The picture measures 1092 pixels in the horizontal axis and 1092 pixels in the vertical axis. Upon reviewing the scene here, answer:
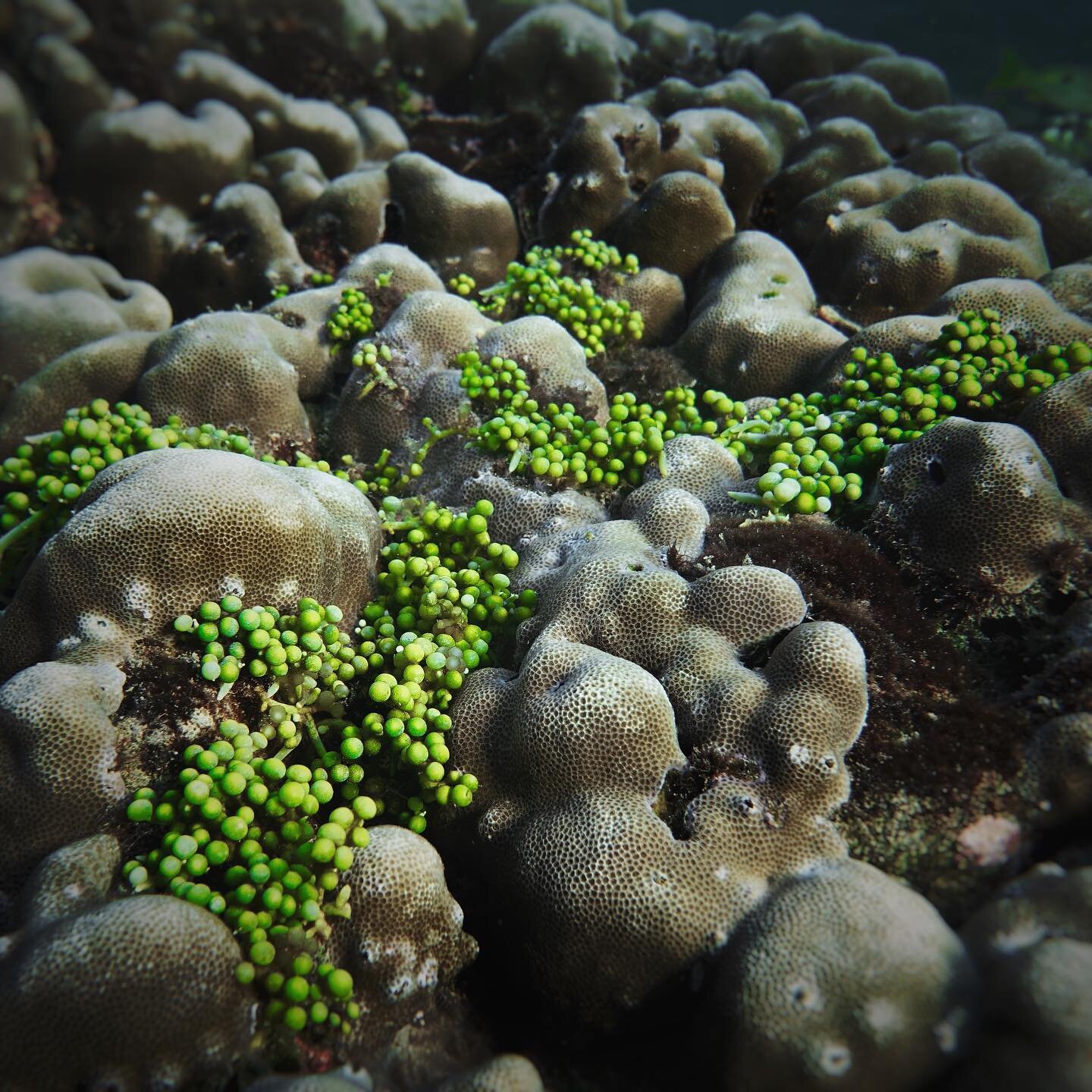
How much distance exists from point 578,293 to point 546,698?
3.97m

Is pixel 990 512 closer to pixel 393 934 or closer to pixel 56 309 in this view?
pixel 393 934

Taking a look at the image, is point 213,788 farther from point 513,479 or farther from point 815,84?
point 815,84

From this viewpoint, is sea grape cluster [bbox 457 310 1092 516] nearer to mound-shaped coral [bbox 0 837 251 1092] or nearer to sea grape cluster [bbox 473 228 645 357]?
sea grape cluster [bbox 473 228 645 357]

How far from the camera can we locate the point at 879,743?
278 cm

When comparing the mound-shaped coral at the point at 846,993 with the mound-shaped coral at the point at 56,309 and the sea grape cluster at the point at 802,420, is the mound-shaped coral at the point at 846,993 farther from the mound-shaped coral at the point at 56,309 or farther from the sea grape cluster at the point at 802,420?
the mound-shaped coral at the point at 56,309

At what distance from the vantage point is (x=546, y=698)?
2912mm

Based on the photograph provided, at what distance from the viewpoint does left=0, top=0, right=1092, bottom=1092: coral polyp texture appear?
2219 millimetres

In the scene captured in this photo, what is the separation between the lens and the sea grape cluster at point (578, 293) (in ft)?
17.8

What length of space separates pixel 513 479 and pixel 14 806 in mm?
3033

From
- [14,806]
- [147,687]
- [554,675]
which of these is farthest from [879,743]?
[14,806]

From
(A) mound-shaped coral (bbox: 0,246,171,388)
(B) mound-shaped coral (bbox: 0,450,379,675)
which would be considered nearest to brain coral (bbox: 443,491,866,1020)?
(B) mound-shaped coral (bbox: 0,450,379,675)

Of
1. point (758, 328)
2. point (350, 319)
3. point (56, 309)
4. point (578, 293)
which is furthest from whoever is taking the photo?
point (56, 309)

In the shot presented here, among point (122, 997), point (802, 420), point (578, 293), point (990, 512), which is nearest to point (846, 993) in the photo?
point (990, 512)

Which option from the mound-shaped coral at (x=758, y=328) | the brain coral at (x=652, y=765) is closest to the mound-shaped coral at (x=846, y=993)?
the brain coral at (x=652, y=765)
